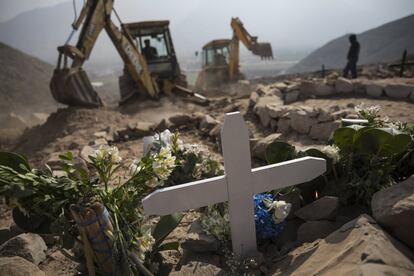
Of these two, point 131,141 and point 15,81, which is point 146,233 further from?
point 15,81

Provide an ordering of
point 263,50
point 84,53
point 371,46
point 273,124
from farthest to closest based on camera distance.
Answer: point 371,46 → point 263,50 → point 84,53 → point 273,124

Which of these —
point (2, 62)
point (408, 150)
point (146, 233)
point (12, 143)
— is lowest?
point (12, 143)

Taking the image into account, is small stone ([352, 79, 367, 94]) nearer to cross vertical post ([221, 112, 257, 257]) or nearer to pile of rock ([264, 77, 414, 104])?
pile of rock ([264, 77, 414, 104])

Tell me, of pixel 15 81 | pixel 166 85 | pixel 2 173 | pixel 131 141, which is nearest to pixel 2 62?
pixel 15 81

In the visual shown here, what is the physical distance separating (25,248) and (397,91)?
631 cm

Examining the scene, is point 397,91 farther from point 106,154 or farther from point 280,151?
point 106,154

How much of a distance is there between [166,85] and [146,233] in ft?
28.5

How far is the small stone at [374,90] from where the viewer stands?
590 cm

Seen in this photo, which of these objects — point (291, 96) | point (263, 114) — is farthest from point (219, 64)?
point (263, 114)

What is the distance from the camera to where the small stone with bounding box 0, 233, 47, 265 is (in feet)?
6.38

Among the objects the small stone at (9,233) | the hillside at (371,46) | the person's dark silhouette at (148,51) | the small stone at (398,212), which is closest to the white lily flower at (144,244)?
the small stone at (398,212)

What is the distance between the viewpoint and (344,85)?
21.0 ft

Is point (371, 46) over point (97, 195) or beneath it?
over

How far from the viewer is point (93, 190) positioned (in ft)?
4.92
